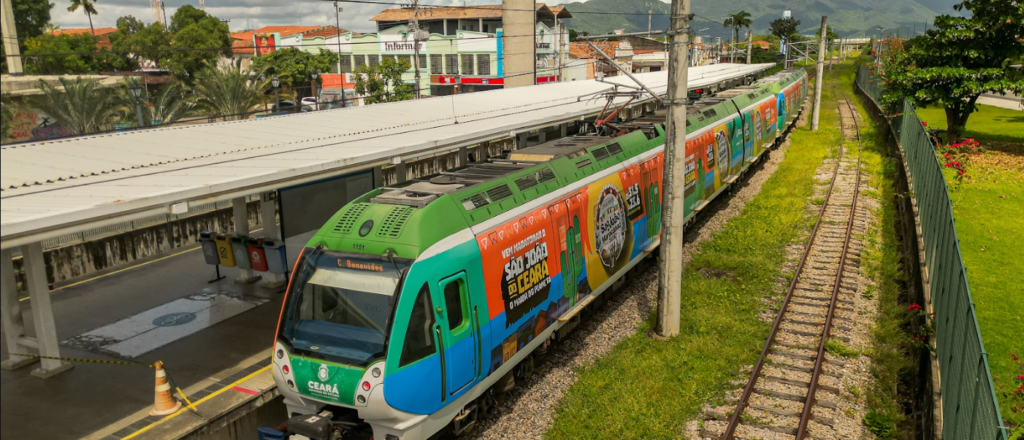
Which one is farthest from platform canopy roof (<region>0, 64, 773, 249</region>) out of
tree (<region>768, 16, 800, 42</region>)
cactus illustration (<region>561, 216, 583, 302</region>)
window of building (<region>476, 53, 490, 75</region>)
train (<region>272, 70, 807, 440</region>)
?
tree (<region>768, 16, 800, 42</region>)

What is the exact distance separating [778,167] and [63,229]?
1192 inches

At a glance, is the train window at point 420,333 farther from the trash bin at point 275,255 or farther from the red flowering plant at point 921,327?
the red flowering plant at point 921,327

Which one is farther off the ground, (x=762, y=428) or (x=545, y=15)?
(x=545, y=15)

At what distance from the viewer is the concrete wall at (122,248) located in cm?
1622

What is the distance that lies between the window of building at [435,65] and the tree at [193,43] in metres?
20.4

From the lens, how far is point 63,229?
7637 millimetres

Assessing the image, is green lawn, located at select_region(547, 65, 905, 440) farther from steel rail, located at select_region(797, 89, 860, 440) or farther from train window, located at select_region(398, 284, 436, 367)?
train window, located at select_region(398, 284, 436, 367)

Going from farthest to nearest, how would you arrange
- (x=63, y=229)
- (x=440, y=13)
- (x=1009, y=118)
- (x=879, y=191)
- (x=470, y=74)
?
(x=440, y=13) → (x=470, y=74) → (x=1009, y=118) → (x=879, y=191) → (x=63, y=229)

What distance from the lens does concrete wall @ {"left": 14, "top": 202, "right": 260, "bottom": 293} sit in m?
16.2

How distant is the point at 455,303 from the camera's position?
370 inches

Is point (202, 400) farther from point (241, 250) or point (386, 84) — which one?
point (386, 84)

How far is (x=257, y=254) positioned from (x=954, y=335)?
13.5 metres

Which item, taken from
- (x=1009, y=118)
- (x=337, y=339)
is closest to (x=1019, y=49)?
(x=1009, y=118)

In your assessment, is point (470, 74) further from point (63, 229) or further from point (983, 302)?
point (63, 229)
